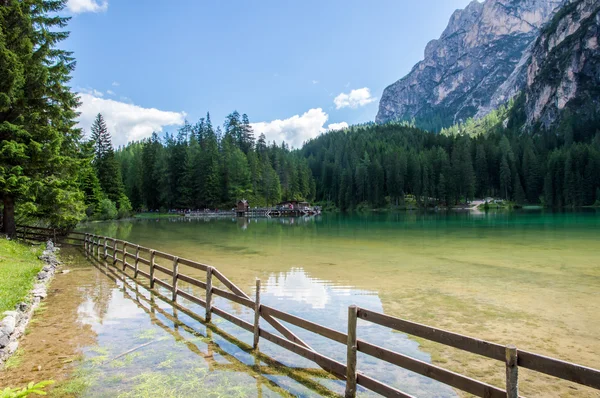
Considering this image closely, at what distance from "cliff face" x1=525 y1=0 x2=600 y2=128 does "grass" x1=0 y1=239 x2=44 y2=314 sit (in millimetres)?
193537

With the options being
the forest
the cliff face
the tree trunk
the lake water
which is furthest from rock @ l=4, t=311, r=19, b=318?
the cliff face

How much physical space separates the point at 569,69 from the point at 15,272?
673ft

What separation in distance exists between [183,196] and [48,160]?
78.6m

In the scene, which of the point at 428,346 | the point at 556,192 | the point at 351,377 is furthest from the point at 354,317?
the point at 556,192

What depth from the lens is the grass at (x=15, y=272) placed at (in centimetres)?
1036

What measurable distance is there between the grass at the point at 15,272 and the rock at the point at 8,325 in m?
0.69

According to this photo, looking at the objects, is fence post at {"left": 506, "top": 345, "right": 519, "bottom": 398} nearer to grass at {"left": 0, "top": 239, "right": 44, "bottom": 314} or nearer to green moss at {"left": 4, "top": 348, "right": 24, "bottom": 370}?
green moss at {"left": 4, "top": 348, "right": 24, "bottom": 370}

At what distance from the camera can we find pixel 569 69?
165625 mm

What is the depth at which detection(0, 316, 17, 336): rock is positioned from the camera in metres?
7.97

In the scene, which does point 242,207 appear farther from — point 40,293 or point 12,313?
point 12,313

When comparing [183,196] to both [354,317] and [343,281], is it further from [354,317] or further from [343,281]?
[354,317]

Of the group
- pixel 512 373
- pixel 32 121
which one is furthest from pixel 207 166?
pixel 512 373

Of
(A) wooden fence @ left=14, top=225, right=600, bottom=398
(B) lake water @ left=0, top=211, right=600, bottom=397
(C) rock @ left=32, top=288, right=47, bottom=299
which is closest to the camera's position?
(A) wooden fence @ left=14, top=225, right=600, bottom=398

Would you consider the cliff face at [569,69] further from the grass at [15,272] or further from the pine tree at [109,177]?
the grass at [15,272]
